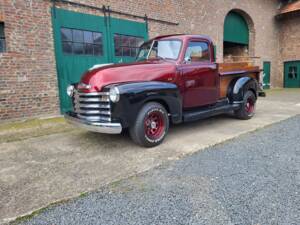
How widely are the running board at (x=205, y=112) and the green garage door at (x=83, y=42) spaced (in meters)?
3.89

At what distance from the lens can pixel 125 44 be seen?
8.93 metres

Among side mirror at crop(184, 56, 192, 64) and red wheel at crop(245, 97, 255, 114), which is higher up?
side mirror at crop(184, 56, 192, 64)

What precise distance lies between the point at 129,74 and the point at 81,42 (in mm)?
4429

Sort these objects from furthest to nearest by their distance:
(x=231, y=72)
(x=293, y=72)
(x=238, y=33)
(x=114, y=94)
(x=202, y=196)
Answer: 1. (x=293, y=72)
2. (x=238, y=33)
3. (x=231, y=72)
4. (x=114, y=94)
5. (x=202, y=196)

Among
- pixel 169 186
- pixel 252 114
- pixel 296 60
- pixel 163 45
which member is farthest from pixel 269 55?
pixel 169 186

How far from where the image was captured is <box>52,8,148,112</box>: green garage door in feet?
23.9

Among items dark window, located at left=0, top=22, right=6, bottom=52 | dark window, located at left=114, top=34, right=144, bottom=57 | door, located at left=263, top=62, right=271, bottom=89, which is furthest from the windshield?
door, located at left=263, top=62, right=271, bottom=89

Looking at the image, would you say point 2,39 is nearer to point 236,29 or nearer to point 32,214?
point 32,214

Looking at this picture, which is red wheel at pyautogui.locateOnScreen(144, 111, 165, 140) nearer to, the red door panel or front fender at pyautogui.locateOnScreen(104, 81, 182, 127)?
front fender at pyautogui.locateOnScreen(104, 81, 182, 127)

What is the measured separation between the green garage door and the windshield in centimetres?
322

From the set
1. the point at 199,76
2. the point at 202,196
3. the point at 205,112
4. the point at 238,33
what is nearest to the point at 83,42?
the point at 199,76

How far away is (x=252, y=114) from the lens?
21.3 feet

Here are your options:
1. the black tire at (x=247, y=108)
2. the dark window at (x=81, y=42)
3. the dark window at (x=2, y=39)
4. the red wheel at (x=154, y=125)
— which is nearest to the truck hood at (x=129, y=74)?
the red wheel at (x=154, y=125)

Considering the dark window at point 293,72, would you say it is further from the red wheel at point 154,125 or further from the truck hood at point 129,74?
the red wheel at point 154,125
